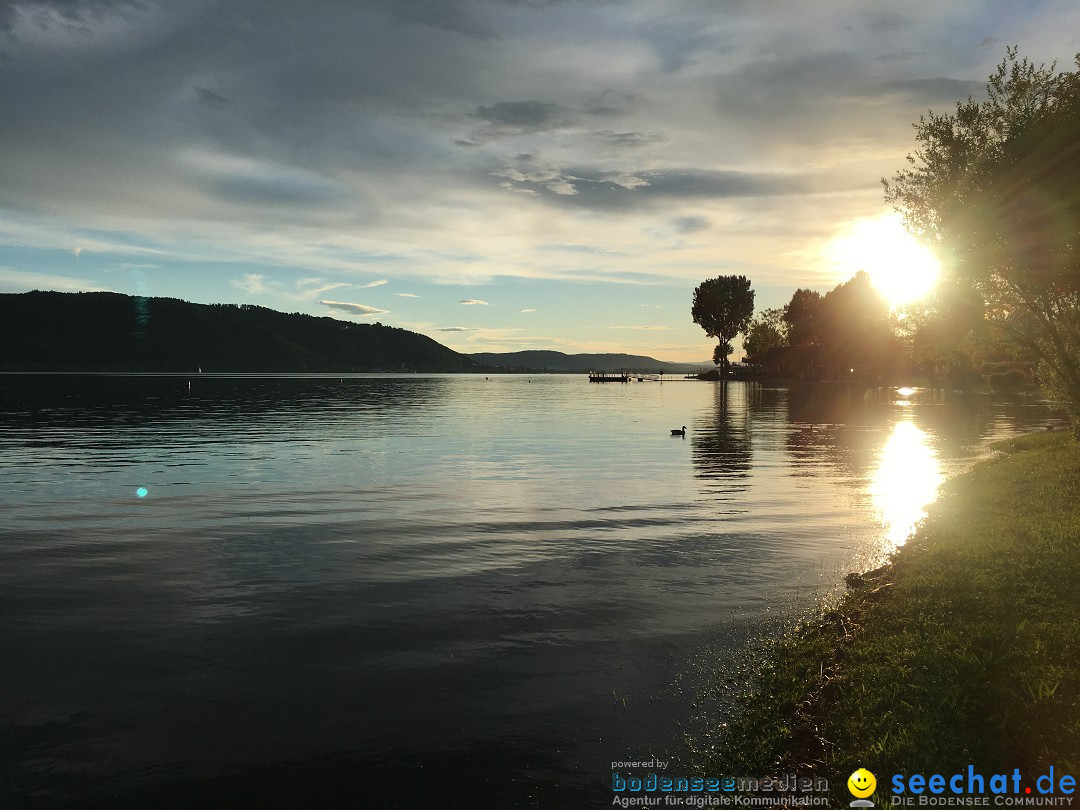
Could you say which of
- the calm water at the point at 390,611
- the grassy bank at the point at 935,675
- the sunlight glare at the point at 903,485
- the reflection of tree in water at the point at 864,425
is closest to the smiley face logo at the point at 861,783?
the grassy bank at the point at 935,675

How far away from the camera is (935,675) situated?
10391 mm

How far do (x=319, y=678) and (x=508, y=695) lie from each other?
3395mm

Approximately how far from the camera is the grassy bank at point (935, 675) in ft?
28.9

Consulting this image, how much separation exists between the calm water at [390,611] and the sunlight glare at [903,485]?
0.27m

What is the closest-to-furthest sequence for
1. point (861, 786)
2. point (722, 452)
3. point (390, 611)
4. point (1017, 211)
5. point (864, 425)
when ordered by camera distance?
point (861, 786) < point (390, 611) < point (1017, 211) < point (722, 452) < point (864, 425)

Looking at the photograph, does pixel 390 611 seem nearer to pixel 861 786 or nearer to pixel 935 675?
pixel 861 786

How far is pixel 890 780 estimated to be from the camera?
8.43 m

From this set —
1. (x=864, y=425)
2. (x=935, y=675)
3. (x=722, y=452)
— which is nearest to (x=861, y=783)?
(x=935, y=675)

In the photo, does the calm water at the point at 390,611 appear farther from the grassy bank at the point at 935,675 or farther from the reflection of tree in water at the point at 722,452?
the grassy bank at the point at 935,675

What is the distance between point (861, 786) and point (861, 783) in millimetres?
60

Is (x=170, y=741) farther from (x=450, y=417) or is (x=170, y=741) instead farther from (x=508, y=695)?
(x=450, y=417)

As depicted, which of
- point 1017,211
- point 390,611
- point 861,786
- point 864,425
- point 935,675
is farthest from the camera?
point 864,425

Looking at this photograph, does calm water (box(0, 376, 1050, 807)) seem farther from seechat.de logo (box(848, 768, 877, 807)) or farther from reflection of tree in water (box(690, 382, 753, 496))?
seechat.de logo (box(848, 768, 877, 807))

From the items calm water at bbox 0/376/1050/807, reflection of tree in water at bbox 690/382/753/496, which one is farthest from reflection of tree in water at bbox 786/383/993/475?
calm water at bbox 0/376/1050/807
